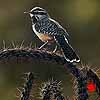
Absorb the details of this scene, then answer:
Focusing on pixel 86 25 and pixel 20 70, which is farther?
pixel 86 25

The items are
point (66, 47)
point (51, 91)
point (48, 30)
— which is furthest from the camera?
point (48, 30)

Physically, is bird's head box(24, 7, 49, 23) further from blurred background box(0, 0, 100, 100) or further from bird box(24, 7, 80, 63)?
blurred background box(0, 0, 100, 100)

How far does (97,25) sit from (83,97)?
11.4 metres

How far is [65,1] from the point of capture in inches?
644

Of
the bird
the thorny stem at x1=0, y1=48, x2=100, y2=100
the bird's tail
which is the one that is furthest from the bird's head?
the thorny stem at x1=0, y1=48, x2=100, y2=100

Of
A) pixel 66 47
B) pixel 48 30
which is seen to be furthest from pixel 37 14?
pixel 66 47

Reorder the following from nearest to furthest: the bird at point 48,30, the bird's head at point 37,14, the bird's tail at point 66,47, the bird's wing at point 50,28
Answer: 1. the bird's tail at point 66,47
2. the bird at point 48,30
3. the bird's wing at point 50,28
4. the bird's head at point 37,14

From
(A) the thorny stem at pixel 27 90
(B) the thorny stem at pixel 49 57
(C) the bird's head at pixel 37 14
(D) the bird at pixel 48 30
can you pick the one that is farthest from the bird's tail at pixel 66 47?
(A) the thorny stem at pixel 27 90

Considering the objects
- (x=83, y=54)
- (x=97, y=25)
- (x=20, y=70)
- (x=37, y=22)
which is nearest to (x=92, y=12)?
(x=97, y=25)

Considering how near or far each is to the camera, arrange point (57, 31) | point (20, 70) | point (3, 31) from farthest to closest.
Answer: point (3, 31) → point (20, 70) → point (57, 31)

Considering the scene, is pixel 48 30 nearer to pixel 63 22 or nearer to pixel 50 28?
pixel 50 28

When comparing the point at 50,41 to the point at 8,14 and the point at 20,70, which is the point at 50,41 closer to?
the point at 20,70

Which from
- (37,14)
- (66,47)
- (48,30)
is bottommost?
(66,47)

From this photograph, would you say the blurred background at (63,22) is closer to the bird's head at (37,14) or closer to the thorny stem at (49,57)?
the bird's head at (37,14)
